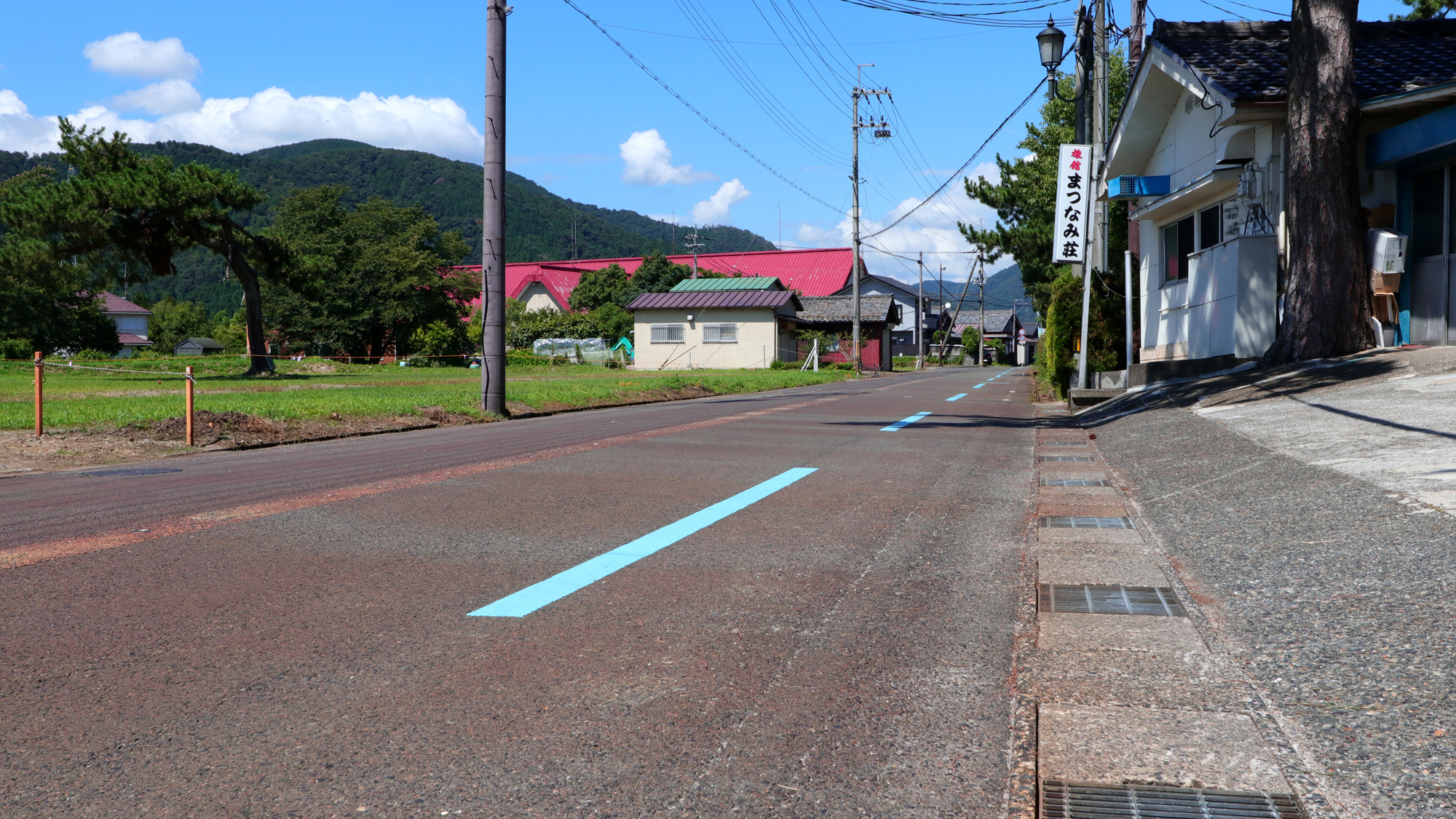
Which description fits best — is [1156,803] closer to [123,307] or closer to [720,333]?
[720,333]

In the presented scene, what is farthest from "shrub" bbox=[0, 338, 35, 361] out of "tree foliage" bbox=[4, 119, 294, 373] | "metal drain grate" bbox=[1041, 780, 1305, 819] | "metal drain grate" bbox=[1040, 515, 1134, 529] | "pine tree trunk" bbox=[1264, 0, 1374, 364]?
"metal drain grate" bbox=[1041, 780, 1305, 819]

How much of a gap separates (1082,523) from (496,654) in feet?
12.0

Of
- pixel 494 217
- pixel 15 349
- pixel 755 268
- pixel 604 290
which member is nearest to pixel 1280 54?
pixel 494 217

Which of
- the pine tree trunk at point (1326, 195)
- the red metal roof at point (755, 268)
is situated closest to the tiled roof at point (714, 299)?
the red metal roof at point (755, 268)

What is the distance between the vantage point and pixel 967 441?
10.2 m

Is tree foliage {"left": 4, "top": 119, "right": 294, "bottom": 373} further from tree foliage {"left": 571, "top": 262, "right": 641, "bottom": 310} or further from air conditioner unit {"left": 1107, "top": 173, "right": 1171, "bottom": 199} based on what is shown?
tree foliage {"left": 571, "top": 262, "right": 641, "bottom": 310}

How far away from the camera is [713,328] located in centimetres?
4944

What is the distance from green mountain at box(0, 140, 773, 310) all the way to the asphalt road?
10199cm

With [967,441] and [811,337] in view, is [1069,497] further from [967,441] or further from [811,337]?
[811,337]

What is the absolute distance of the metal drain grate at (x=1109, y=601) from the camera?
11.8ft

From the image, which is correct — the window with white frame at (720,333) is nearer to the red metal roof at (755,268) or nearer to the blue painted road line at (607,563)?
the red metal roof at (755,268)

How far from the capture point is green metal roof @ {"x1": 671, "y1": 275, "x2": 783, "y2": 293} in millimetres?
50031

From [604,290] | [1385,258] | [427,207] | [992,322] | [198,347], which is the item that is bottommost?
[1385,258]

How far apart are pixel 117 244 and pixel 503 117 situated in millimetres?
21596
